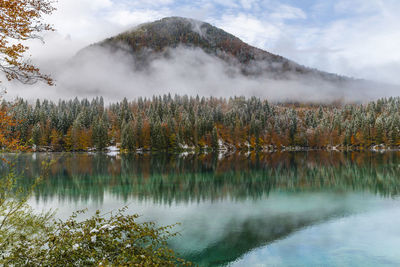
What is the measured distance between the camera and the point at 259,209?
24703 millimetres

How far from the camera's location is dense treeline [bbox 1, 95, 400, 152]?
112188 mm

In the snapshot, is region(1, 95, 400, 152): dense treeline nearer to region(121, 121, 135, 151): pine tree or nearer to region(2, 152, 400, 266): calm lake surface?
region(121, 121, 135, 151): pine tree

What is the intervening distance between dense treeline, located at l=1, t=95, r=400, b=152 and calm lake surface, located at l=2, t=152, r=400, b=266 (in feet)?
230

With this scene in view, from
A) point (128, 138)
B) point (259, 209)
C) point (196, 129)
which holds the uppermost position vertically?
point (196, 129)

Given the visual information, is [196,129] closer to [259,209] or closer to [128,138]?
[128,138]

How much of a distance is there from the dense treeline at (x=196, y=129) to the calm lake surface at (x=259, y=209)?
230 ft

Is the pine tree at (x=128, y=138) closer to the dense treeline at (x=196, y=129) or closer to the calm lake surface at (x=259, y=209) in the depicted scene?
the dense treeline at (x=196, y=129)

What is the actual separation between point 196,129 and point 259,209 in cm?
9956

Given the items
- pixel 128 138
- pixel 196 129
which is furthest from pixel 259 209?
pixel 196 129

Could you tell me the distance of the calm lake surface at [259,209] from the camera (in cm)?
1532

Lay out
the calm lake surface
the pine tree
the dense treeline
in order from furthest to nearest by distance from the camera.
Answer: the dense treeline < the pine tree < the calm lake surface

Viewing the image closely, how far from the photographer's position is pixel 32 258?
671cm

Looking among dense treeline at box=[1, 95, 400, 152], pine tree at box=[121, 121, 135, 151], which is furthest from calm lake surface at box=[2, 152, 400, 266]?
dense treeline at box=[1, 95, 400, 152]

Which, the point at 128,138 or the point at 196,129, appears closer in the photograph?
the point at 128,138
